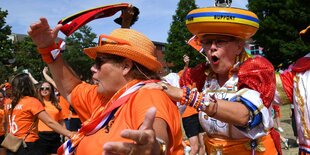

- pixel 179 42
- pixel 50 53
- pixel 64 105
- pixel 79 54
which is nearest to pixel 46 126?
pixel 64 105

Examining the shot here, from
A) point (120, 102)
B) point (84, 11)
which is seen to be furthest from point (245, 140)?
point (84, 11)

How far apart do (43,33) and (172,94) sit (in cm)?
121

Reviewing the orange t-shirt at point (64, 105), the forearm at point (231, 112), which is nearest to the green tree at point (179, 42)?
the orange t-shirt at point (64, 105)

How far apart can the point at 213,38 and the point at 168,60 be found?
4111 centimetres

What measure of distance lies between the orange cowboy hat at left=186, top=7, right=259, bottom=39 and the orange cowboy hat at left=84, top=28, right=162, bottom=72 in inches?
23.0

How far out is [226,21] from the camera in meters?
2.82

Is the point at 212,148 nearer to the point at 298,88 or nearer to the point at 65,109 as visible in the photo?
the point at 298,88

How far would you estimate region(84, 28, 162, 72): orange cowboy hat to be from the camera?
2389 mm

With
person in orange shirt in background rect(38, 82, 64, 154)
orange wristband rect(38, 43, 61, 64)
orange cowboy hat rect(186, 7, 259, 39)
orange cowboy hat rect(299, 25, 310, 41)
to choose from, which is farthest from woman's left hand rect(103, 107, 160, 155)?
person in orange shirt in background rect(38, 82, 64, 154)

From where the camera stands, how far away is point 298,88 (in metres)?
3.10

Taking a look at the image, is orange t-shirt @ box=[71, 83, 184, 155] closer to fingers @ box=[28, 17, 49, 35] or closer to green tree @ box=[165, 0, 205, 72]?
fingers @ box=[28, 17, 49, 35]

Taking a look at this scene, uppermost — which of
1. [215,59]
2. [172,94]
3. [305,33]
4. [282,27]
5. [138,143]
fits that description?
[282,27]

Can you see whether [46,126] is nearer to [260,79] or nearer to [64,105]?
[64,105]

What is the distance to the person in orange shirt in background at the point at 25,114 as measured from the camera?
18.4 feet
